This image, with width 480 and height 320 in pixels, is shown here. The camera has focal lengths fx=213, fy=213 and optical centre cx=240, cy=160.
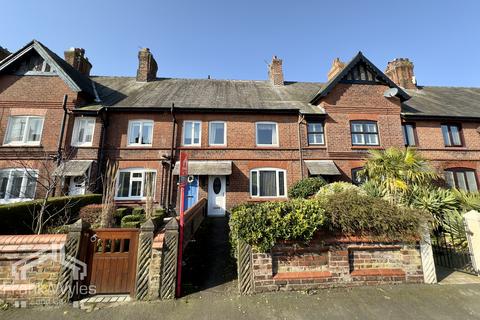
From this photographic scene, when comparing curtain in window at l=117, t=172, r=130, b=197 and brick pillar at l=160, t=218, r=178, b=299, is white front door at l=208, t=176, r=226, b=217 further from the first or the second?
brick pillar at l=160, t=218, r=178, b=299

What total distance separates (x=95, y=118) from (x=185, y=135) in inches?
211

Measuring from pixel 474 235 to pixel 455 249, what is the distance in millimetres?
1247

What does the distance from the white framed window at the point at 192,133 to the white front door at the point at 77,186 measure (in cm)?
587

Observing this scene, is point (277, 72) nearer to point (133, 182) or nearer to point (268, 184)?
point (268, 184)

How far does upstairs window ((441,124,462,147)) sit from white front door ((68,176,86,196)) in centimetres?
2250

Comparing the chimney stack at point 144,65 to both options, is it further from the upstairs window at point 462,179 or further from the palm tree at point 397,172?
the upstairs window at point 462,179

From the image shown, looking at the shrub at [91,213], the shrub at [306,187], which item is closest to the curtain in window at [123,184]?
the shrub at [91,213]

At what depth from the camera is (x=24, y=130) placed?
12320 millimetres

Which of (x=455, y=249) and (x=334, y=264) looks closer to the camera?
(x=334, y=264)

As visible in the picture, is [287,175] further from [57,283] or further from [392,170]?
[57,283]

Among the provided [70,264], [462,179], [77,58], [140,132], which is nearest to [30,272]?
[70,264]

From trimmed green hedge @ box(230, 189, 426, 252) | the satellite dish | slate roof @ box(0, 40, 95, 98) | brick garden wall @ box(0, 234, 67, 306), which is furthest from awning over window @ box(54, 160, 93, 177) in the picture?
the satellite dish

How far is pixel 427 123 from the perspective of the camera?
14.2m

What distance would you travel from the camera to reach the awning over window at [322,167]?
39.6ft
